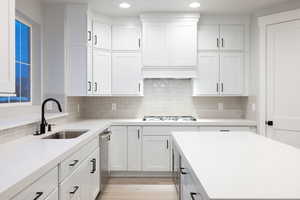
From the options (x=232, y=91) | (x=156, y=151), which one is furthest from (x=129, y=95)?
(x=232, y=91)

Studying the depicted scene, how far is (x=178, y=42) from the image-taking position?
3967mm

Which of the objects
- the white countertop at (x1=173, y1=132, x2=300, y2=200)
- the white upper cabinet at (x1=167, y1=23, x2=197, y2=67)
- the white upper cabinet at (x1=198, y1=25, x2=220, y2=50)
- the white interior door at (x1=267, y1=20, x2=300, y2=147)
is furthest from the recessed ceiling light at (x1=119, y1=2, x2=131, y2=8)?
the white countertop at (x1=173, y1=132, x2=300, y2=200)

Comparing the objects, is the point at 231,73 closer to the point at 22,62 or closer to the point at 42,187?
the point at 22,62

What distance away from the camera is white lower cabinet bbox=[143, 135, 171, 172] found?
3.80 meters

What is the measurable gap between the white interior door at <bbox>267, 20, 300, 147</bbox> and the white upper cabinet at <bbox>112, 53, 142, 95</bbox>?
194 cm

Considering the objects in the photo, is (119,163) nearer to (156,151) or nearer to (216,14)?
(156,151)

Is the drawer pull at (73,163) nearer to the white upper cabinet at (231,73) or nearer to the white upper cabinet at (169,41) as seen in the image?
the white upper cabinet at (169,41)

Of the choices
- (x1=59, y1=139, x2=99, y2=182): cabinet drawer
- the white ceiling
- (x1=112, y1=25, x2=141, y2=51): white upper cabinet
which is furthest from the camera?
(x1=112, y1=25, x2=141, y2=51): white upper cabinet

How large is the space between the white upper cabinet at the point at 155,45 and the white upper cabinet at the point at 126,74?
6.9 inches

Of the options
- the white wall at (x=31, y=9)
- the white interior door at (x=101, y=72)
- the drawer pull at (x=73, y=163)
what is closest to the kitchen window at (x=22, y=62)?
the white wall at (x=31, y=9)

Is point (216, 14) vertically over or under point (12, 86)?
over

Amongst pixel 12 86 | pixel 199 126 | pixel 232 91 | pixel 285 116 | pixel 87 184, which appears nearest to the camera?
pixel 12 86

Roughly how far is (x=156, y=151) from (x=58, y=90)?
1.68 meters

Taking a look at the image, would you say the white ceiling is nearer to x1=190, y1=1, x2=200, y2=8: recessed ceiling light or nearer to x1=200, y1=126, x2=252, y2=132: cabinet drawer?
x1=190, y1=1, x2=200, y2=8: recessed ceiling light
